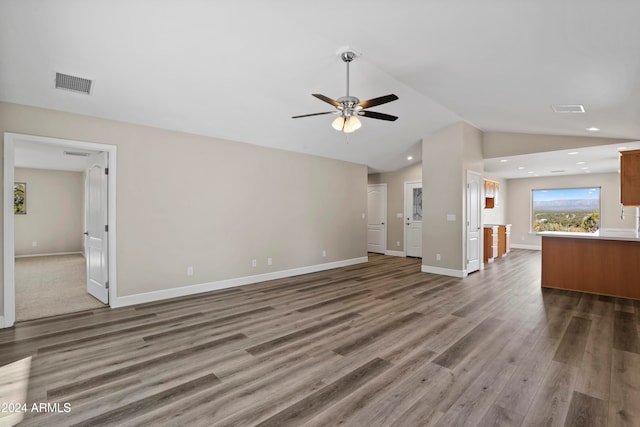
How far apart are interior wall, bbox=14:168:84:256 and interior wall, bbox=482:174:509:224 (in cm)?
1302

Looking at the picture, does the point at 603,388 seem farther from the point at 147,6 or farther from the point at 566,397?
the point at 147,6

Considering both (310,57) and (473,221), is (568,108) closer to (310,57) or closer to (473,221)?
(473,221)

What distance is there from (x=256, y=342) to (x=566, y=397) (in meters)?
2.62

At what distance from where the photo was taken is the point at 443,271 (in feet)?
21.1

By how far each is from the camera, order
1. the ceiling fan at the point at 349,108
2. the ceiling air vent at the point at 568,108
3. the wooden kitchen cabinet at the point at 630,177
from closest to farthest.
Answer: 1. the ceiling fan at the point at 349,108
2. the ceiling air vent at the point at 568,108
3. the wooden kitchen cabinet at the point at 630,177

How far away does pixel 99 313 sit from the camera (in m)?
4.05

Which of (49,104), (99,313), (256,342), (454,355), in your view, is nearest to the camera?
(454,355)

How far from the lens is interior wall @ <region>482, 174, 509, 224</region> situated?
1003 cm

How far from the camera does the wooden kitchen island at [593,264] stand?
15.8 feet

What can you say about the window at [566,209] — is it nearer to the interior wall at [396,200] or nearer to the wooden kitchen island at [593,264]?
the interior wall at [396,200]

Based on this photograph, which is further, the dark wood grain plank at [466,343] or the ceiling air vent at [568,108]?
the ceiling air vent at [568,108]

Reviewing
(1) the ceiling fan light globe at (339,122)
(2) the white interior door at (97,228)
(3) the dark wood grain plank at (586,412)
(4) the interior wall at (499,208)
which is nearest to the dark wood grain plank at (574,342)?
(3) the dark wood grain plank at (586,412)

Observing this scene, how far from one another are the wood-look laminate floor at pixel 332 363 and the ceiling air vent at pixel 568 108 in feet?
8.76

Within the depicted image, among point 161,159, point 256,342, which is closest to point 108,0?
point 161,159
